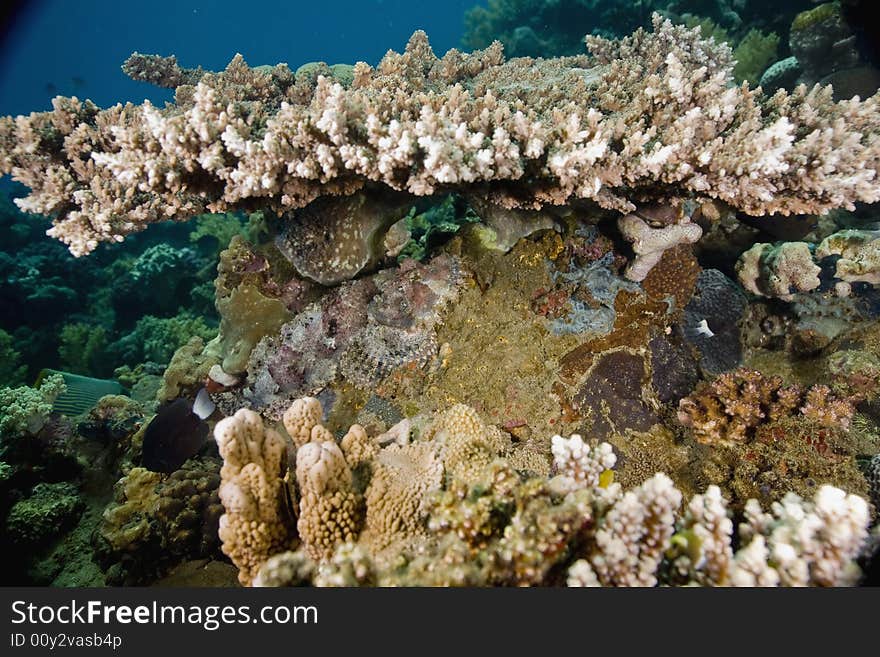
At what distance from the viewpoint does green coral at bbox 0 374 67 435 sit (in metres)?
4.63

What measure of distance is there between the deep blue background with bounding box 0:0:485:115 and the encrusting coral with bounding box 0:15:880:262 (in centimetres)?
7792

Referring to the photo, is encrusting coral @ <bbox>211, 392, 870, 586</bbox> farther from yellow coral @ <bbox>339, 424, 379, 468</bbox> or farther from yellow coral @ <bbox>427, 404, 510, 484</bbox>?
yellow coral @ <bbox>339, 424, 379, 468</bbox>

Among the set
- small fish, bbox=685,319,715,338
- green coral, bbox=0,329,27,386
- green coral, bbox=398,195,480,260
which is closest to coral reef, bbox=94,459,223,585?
green coral, bbox=398,195,480,260

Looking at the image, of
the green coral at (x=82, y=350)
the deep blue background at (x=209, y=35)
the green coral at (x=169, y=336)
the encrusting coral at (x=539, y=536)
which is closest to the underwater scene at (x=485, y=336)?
the encrusting coral at (x=539, y=536)

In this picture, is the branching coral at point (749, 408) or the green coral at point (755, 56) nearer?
the branching coral at point (749, 408)

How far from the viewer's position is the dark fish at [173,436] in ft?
12.8

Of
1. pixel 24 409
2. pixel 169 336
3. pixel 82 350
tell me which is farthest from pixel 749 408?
pixel 82 350

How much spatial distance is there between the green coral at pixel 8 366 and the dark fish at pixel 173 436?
789 centimetres

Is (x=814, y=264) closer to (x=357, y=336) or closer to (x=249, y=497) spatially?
(x=357, y=336)

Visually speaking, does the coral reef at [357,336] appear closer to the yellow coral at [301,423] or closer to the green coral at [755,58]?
the yellow coral at [301,423]

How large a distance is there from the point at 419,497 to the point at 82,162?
339 cm

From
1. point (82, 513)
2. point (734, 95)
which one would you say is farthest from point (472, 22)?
point (82, 513)

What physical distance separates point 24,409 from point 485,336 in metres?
5.19

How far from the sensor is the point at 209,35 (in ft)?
363
